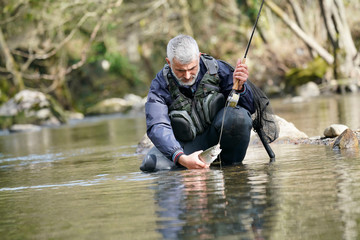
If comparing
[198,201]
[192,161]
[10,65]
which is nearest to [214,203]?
[198,201]

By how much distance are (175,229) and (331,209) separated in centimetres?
88

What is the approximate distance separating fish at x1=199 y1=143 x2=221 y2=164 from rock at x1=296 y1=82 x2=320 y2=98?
64.3 feet

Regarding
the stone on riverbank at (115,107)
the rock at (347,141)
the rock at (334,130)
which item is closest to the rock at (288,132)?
the rock at (334,130)

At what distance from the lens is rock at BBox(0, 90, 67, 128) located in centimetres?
2480

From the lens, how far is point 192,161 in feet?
20.0

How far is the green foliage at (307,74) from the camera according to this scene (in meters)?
26.3

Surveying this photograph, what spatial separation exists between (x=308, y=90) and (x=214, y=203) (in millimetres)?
22068

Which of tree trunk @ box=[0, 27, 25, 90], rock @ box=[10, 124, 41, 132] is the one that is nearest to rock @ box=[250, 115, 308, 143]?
rock @ box=[10, 124, 41, 132]

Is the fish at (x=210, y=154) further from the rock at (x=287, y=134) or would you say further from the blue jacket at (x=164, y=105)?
the rock at (x=287, y=134)

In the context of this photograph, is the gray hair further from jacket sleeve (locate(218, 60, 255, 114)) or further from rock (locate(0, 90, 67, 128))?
rock (locate(0, 90, 67, 128))

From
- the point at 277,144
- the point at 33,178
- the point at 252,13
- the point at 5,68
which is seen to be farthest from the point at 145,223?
the point at 5,68

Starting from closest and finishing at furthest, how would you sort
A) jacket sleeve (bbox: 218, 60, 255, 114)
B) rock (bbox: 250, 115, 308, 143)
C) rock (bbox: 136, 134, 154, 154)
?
jacket sleeve (bbox: 218, 60, 255, 114) < rock (bbox: 250, 115, 308, 143) < rock (bbox: 136, 134, 154, 154)

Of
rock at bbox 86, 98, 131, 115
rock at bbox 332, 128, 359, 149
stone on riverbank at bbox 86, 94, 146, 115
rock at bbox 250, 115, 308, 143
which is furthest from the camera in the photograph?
rock at bbox 86, 98, 131, 115

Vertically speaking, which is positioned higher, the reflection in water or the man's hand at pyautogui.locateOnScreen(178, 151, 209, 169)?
the man's hand at pyautogui.locateOnScreen(178, 151, 209, 169)
